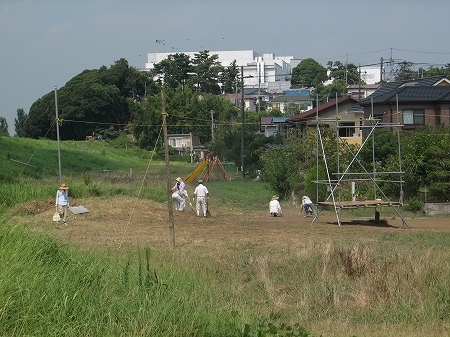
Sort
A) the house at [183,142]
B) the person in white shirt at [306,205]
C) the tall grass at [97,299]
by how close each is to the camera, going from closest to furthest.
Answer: the tall grass at [97,299] → the person in white shirt at [306,205] → the house at [183,142]

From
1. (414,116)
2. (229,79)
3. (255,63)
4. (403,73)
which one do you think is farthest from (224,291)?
(255,63)

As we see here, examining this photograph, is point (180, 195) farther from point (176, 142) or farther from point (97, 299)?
point (176, 142)

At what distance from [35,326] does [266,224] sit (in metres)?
15.3

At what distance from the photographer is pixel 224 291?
39.2ft

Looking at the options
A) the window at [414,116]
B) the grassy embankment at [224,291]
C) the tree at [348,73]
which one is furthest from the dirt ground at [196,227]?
the tree at [348,73]

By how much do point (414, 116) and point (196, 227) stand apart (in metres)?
24.9

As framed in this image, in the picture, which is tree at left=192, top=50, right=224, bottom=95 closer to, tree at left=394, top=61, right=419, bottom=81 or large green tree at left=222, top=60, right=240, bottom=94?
large green tree at left=222, top=60, right=240, bottom=94

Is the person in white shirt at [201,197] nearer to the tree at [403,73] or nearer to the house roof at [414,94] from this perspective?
the house roof at [414,94]

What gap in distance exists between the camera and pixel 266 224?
23.1 metres

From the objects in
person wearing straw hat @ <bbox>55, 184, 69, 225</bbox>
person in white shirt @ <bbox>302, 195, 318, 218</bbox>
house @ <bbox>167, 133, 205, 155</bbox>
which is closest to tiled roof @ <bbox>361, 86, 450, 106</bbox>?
person in white shirt @ <bbox>302, 195, 318, 218</bbox>

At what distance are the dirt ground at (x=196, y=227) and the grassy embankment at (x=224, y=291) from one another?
75.1 inches

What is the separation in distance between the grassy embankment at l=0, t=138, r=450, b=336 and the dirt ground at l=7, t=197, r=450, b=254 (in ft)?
6.25

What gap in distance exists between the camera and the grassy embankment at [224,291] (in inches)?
342

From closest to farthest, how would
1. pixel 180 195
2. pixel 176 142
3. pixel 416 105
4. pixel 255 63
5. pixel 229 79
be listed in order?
pixel 180 195 < pixel 416 105 < pixel 176 142 < pixel 229 79 < pixel 255 63
